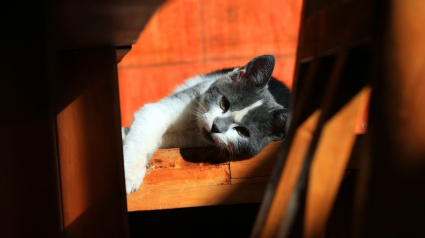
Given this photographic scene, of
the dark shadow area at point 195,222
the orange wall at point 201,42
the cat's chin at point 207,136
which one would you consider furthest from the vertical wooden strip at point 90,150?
the orange wall at point 201,42

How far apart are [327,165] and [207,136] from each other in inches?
52.8

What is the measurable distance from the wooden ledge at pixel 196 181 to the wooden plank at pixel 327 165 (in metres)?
1.03

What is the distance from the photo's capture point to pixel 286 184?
0.73 meters

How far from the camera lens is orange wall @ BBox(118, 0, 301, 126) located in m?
3.42

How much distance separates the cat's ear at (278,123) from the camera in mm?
2010

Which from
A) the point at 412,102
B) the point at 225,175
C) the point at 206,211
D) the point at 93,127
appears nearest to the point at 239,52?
the point at 206,211

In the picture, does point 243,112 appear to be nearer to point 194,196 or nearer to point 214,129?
point 214,129

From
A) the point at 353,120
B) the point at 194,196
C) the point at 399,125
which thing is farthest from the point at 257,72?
the point at 399,125

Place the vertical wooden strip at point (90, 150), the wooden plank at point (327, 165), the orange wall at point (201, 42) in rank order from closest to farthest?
the wooden plank at point (327, 165), the vertical wooden strip at point (90, 150), the orange wall at point (201, 42)

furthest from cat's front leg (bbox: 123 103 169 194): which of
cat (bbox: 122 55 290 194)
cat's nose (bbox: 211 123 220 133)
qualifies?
cat's nose (bbox: 211 123 220 133)

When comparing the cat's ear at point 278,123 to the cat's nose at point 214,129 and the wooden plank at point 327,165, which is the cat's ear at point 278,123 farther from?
the wooden plank at point 327,165

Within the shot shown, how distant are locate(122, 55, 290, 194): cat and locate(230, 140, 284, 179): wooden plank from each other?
68 millimetres

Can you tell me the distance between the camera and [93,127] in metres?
1.37

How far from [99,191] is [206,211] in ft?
4.70
